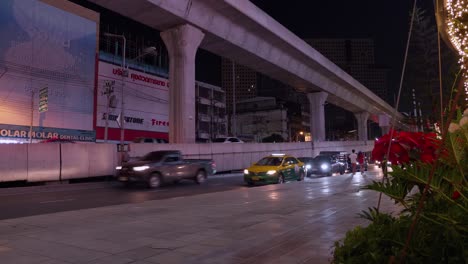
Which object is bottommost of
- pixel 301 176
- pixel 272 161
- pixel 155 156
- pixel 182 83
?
pixel 301 176

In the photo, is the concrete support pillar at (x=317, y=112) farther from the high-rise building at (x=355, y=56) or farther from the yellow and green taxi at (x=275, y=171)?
the high-rise building at (x=355, y=56)

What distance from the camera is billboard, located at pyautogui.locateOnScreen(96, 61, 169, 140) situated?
47250 mm

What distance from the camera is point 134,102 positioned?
5341 cm

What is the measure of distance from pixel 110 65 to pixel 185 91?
25.9 metres

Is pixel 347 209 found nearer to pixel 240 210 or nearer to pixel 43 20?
pixel 240 210

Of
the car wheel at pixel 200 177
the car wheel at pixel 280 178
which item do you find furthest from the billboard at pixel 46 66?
the car wheel at pixel 280 178

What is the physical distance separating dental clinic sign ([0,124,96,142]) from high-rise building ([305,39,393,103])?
14407 centimetres

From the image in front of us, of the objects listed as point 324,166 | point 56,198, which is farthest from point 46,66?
point 324,166

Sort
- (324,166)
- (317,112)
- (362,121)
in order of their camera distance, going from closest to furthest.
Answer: (324,166) < (317,112) < (362,121)

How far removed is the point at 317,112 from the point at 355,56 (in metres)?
148

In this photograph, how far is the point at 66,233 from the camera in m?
7.31

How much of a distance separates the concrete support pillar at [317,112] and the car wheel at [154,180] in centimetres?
3216

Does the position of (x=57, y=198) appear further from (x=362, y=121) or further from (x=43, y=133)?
(x=362, y=121)

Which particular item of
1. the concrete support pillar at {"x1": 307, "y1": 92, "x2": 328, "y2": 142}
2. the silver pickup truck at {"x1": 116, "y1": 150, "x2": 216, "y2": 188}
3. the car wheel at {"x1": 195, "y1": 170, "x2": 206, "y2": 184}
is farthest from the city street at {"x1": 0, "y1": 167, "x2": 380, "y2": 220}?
the concrete support pillar at {"x1": 307, "y1": 92, "x2": 328, "y2": 142}
